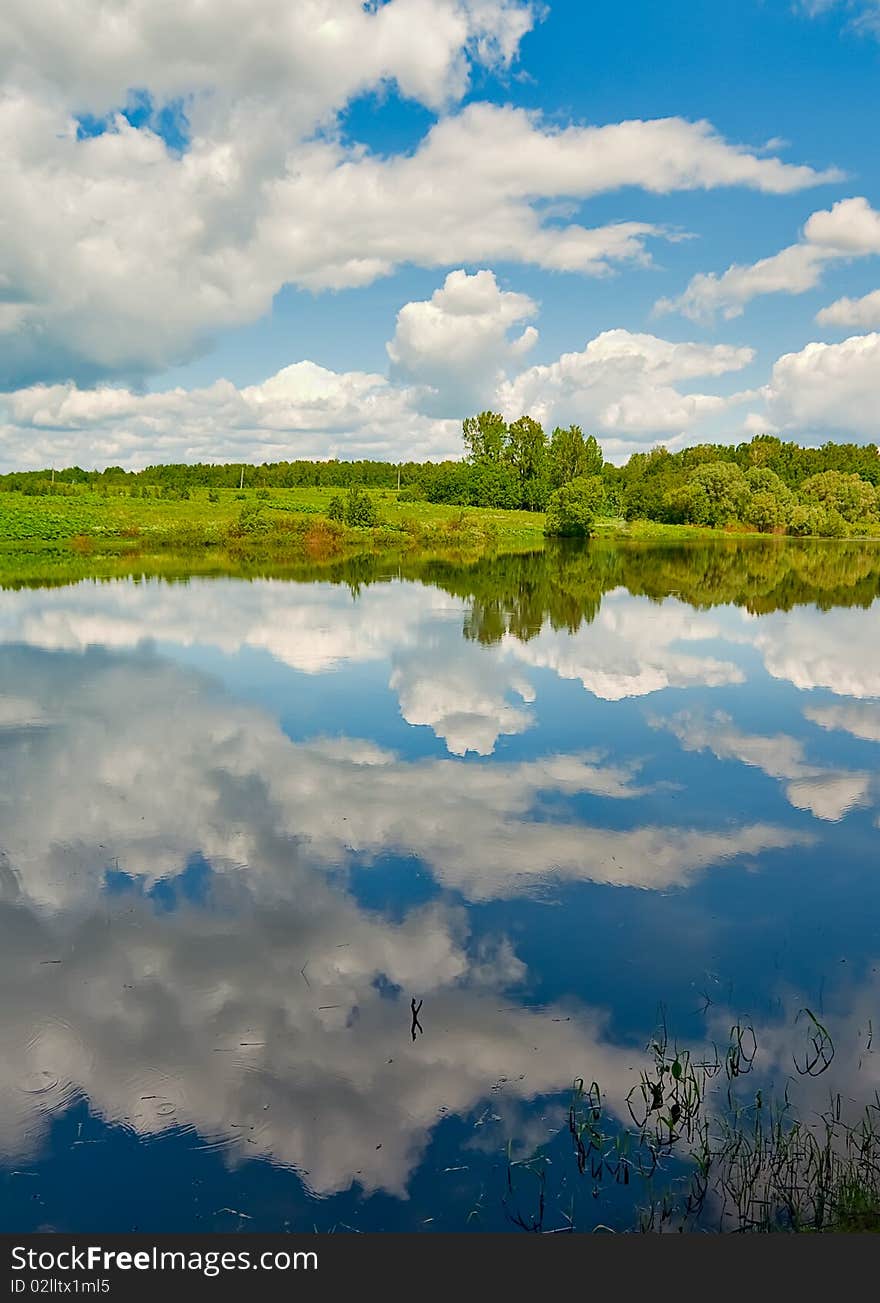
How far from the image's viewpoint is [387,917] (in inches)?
376

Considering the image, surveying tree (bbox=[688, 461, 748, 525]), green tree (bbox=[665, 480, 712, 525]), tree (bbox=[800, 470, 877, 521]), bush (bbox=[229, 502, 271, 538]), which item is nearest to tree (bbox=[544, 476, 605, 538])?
green tree (bbox=[665, 480, 712, 525])

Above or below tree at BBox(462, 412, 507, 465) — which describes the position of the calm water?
below

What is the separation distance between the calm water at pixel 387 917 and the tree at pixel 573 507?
74.9 meters

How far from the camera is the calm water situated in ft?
20.1

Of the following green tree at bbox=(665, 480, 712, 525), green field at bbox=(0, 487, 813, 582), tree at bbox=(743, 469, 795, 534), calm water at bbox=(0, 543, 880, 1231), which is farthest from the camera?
green tree at bbox=(665, 480, 712, 525)

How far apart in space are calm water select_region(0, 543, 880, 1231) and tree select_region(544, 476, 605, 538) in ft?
246

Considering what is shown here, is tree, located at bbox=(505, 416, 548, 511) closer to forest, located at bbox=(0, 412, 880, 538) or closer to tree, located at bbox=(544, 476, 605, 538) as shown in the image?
forest, located at bbox=(0, 412, 880, 538)

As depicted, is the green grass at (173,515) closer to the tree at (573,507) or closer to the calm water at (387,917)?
the tree at (573,507)

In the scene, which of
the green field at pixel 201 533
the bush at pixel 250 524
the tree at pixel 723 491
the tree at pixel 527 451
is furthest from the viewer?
the tree at pixel 527 451

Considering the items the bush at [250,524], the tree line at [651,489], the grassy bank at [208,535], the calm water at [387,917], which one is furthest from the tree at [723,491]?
the calm water at [387,917]

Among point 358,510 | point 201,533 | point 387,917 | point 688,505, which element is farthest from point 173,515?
point 387,917

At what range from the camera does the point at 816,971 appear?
852cm

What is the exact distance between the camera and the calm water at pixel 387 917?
612 centimetres

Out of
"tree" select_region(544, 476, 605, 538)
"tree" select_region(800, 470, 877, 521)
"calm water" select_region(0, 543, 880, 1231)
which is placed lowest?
"calm water" select_region(0, 543, 880, 1231)
